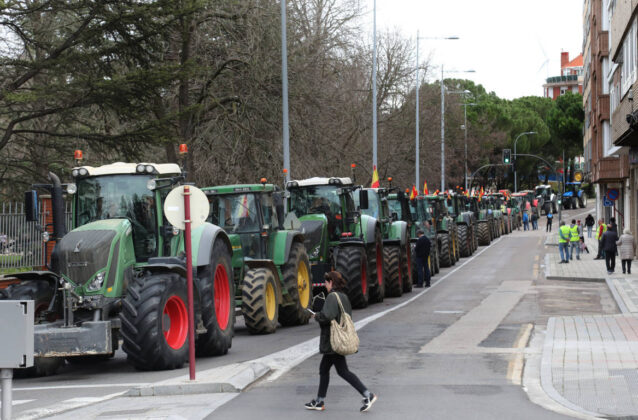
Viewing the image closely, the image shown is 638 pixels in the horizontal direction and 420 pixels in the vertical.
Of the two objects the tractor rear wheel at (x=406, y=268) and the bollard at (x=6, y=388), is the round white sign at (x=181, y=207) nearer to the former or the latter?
the bollard at (x=6, y=388)

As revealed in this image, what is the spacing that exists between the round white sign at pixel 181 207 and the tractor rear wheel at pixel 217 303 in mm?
2747

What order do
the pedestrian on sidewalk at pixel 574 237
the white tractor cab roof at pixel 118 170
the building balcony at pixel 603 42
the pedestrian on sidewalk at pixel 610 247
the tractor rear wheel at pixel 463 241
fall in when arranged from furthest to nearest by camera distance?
the building balcony at pixel 603 42 < the tractor rear wheel at pixel 463 241 < the pedestrian on sidewalk at pixel 574 237 < the pedestrian on sidewalk at pixel 610 247 < the white tractor cab roof at pixel 118 170

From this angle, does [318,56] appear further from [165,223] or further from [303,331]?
[165,223]

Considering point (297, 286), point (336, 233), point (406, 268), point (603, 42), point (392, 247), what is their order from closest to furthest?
point (297, 286) < point (336, 233) < point (392, 247) < point (406, 268) < point (603, 42)

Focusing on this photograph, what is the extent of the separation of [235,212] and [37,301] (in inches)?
208

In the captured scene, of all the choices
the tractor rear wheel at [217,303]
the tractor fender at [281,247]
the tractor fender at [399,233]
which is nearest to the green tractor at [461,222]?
the tractor fender at [399,233]

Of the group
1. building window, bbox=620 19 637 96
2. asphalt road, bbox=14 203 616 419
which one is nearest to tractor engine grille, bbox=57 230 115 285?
asphalt road, bbox=14 203 616 419

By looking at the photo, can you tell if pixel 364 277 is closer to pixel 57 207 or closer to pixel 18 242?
pixel 18 242

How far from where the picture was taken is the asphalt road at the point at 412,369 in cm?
988

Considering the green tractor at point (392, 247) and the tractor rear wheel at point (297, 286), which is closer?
the tractor rear wheel at point (297, 286)

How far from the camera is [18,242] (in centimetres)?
2167

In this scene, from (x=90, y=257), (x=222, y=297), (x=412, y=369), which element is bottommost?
(x=412, y=369)

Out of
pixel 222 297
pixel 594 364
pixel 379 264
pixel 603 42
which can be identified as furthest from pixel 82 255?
pixel 603 42

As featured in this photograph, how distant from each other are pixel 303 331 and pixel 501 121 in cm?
8880
